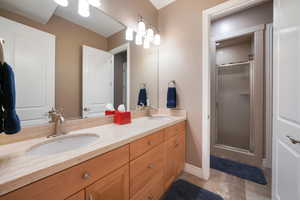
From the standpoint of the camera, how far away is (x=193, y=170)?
1.68 metres

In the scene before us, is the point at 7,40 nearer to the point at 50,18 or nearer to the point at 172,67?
the point at 50,18

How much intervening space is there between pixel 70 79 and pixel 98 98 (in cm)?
32

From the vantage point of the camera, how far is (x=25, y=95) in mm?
859

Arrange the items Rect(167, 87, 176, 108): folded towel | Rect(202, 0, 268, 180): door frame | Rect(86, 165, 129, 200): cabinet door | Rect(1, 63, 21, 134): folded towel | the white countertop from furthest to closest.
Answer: Rect(167, 87, 176, 108): folded towel < Rect(202, 0, 268, 180): door frame < Rect(86, 165, 129, 200): cabinet door < Rect(1, 63, 21, 134): folded towel < the white countertop

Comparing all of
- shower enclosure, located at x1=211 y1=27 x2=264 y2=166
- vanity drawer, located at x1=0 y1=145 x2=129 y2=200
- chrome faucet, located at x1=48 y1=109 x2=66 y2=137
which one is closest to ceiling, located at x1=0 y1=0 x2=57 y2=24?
chrome faucet, located at x1=48 y1=109 x2=66 y2=137

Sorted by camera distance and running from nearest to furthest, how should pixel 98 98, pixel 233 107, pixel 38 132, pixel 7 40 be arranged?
pixel 7 40 < pixel 38 132 < pixel 98 98 < pixel 233 107

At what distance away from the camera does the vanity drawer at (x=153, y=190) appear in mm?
983

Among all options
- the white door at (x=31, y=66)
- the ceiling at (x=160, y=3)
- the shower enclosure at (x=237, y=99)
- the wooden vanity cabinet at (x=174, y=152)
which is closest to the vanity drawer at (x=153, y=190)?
the wooden vanity cabinet at (x=174, y=152)

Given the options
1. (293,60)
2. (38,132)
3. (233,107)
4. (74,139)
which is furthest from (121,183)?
(233,107)

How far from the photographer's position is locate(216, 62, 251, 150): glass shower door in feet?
7.39

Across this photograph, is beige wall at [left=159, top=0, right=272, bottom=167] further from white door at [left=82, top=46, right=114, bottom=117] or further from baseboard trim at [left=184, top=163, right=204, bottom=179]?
white door at [left=82, top=46, right=114, bottom=117]

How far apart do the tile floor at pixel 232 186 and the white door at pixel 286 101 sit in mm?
274

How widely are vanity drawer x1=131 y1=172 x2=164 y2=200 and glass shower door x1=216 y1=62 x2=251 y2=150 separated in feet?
5.42

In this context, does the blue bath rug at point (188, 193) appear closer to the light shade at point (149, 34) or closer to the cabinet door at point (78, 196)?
the cabinet door at point (78, 196)
